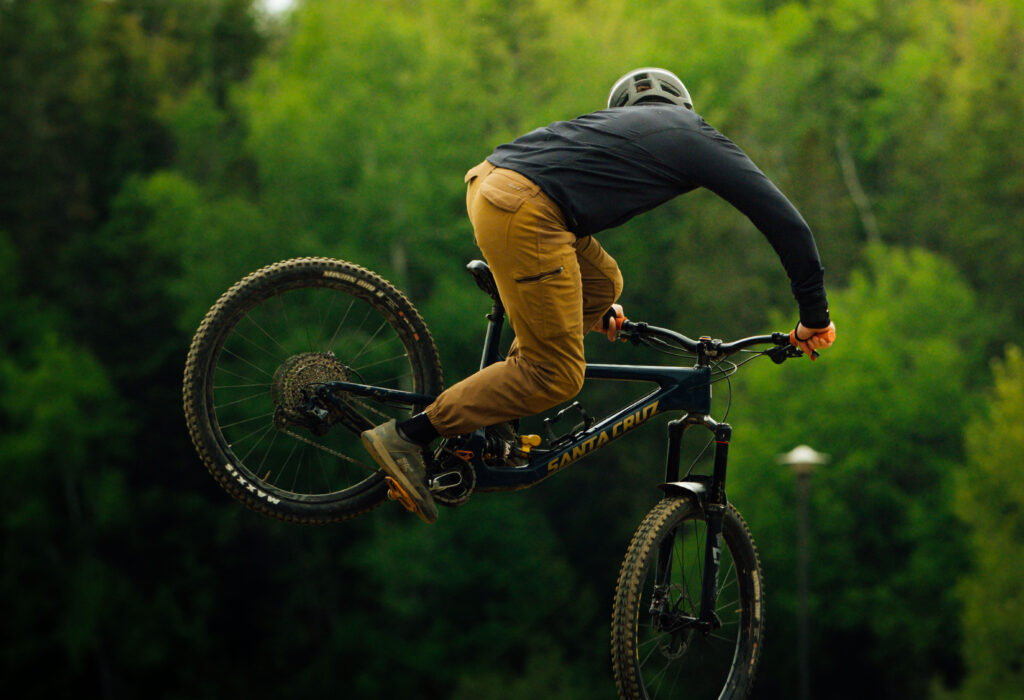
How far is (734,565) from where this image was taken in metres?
4.73

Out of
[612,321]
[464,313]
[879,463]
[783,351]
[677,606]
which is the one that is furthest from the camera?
[879,463]

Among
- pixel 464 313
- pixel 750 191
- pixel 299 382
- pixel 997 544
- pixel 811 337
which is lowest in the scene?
pixel 299 382

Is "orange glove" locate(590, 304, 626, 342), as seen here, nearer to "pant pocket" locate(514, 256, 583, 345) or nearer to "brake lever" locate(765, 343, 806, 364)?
"brake lever" locate(765, 343, 806, 364)

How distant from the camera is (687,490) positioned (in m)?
4.54

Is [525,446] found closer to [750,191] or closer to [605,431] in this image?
[605,431]

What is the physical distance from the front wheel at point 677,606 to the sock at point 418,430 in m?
0.76

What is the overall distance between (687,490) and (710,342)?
52 cm

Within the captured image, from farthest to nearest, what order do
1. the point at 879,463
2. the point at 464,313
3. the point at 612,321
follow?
1. the point at 879,463
2. the point at 464,313
3. the point at 612,321

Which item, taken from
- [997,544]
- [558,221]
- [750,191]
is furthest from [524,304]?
[997,544]

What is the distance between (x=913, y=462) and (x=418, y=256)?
12.5m

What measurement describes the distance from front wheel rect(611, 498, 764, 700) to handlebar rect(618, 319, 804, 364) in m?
0.52

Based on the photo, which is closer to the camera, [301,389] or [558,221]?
[558,221]

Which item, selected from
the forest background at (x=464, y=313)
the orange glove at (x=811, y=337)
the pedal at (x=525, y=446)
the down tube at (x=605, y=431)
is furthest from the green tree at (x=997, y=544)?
the pedal at (x=525, y=446)

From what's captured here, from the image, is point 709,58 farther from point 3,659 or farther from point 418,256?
point 3,659
